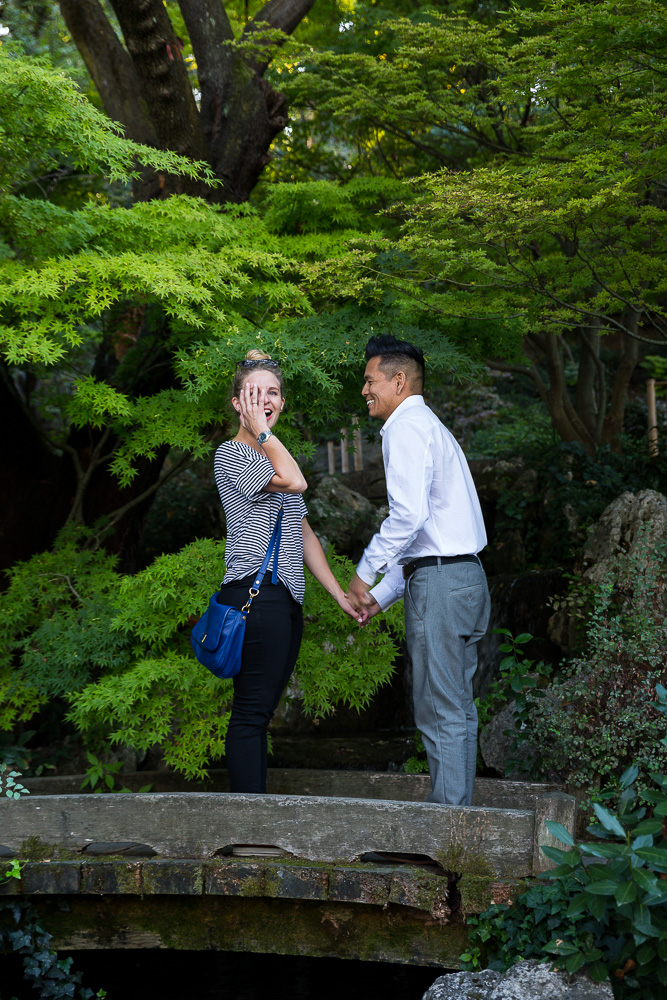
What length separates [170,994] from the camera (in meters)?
3.95

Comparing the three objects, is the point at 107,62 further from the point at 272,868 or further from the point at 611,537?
the point at 272,868

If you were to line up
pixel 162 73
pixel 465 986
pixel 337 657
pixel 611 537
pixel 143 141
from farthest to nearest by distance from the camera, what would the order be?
1. pixel 143 141
2. pixel 162 73
3. pixel 611 537
4. pixel 337 657
5. pixel 465 986

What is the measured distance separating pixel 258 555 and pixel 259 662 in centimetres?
40

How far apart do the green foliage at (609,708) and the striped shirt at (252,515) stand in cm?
156

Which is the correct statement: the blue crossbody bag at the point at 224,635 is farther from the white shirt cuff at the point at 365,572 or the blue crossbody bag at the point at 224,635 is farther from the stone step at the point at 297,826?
the stone step at the point at 297,826

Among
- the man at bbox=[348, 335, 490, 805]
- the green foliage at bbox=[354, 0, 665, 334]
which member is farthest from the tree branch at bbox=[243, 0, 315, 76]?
the man at bbox=[348, 335, 490, 805]

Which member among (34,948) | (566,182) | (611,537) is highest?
(566,182)

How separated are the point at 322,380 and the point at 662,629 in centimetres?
209

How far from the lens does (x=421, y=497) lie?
3.15m

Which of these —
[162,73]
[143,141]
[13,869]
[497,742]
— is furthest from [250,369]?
[143,141]

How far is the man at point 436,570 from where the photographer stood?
124 inches

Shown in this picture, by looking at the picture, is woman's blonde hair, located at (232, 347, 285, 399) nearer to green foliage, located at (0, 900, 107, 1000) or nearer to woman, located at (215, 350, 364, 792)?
woman, located at (215, 350, 364, 792)

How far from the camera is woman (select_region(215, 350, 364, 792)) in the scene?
130 inches

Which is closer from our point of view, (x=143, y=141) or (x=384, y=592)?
(x=384, y=592)
